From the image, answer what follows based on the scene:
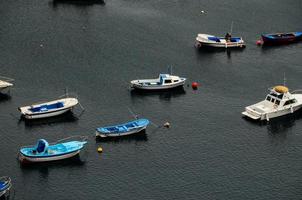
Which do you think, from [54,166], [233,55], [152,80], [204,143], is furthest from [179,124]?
[233,55]

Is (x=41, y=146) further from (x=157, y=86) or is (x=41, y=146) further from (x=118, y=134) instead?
(x=157, y=86)

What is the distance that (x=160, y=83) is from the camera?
172 meters

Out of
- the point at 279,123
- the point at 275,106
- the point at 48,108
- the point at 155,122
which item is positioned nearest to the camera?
the point at 48,108

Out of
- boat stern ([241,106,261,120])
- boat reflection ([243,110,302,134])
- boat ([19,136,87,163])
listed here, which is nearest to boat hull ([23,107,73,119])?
boat ([19,136,87,163])

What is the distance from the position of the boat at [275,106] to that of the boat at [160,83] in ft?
65.8

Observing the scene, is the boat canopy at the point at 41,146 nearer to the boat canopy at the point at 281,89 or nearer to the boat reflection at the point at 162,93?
the boat reflection at the point at 162,93

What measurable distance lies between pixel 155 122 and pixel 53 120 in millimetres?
22855

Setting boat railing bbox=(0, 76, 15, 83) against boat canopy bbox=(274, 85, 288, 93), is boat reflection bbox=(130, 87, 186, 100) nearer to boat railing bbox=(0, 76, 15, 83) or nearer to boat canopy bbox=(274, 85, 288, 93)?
boat canopy bbox=(274, 85, 288, 93)

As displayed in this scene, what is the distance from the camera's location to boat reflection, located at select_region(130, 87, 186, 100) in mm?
169750

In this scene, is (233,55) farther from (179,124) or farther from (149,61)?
(179,124)

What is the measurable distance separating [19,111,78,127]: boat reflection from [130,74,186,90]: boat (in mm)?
19548

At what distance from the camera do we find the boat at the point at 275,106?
160900mm

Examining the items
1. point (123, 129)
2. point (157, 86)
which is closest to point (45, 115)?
point (123, 129)

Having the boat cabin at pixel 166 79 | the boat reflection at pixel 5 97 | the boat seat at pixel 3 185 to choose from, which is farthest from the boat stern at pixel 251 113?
the boat seat at pixel 3 185
